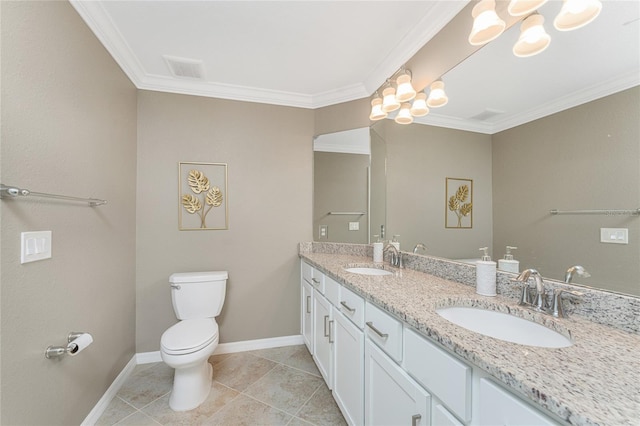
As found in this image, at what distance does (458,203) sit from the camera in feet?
4.72

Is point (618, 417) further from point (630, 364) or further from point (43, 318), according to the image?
point (43, 318)

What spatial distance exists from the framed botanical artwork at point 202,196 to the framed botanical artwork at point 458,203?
5.84 ft

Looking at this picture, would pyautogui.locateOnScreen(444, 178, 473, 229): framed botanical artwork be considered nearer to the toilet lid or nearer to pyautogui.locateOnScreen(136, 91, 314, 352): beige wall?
pyautogui.locateOnScreen(136, 91, 314, 352): beige wall

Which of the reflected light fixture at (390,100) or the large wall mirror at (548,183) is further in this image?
the reflected light fixture at (390,100)

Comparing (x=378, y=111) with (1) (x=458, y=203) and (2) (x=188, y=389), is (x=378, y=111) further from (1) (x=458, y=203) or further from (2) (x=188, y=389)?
(2) (x=188, y=389)

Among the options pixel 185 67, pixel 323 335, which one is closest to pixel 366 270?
pixel 323 335

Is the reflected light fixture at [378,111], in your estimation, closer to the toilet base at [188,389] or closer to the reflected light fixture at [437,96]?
the reflected light fixture at [437,96]

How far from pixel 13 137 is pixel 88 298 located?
94 cm

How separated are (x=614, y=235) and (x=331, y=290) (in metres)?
1.28

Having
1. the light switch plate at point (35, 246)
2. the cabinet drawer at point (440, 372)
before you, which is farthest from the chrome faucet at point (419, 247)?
the light switch plate at point (35, 246)

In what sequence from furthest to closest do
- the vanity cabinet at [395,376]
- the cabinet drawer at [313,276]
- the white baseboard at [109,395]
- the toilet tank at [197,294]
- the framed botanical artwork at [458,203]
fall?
the toilet tank at [197,294], the cabinet drawer at [313,276], the white baseboard at [109,395], the framed botanical artwork at [458,203], the vanity cabinet at [395,376]

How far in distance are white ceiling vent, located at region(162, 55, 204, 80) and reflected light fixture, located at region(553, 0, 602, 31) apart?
6.90 ft

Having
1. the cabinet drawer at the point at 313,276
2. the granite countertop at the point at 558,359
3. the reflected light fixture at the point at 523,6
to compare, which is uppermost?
the reflected light fixture at the point at 523,6

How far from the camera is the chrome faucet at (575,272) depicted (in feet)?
2.92
